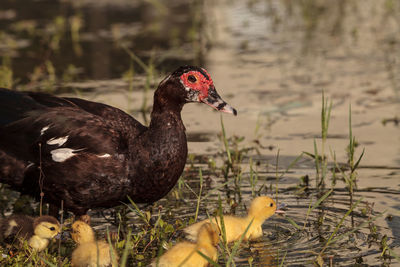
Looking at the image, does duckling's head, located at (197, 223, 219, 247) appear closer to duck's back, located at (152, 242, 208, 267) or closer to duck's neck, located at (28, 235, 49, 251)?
duck's back, located at (152, 242, 208, 267)

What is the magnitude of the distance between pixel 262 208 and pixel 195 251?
1119 mm

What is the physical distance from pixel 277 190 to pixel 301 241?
111 cm

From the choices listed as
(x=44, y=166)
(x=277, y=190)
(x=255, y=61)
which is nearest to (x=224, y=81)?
(x=255, y=61)

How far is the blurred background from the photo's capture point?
6.88 metres

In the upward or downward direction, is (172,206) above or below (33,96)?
below

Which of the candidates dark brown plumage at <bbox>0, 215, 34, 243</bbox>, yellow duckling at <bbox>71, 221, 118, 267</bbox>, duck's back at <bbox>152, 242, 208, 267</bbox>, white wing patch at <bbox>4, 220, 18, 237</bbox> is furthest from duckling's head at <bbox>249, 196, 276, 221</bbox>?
white wing patch at <bbox>4, 220, 18, 237</bbox>

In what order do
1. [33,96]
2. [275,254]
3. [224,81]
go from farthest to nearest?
1. [224,81]
2. [33,96]
3. [275,254]

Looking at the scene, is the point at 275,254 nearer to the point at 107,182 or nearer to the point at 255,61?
the point at 107,182

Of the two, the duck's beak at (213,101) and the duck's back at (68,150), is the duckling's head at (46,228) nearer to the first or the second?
the duck's back at (68,150)

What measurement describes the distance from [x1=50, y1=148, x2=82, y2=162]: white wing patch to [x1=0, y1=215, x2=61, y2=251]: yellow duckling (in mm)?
464

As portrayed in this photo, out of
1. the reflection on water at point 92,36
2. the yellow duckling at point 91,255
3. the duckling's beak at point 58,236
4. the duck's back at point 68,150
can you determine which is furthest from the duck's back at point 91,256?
the reflection on water at point 92,36

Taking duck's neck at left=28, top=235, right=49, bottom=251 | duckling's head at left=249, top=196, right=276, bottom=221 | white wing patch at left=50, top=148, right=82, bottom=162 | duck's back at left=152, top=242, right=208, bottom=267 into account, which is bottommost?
duck's neck at left=28, top=235, right=49, bottom=251

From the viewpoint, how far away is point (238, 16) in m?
14.8

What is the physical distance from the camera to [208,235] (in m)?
5.36
